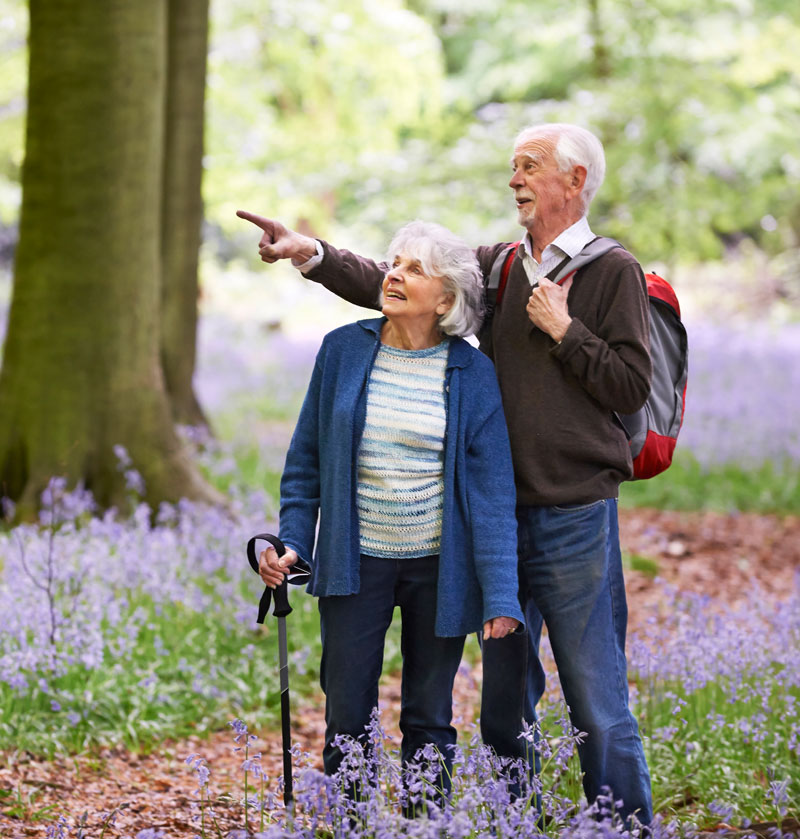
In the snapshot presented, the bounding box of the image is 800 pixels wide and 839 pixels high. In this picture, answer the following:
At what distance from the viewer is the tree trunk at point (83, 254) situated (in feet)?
19.7

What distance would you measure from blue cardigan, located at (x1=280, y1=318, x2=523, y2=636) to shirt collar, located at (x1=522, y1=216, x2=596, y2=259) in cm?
40

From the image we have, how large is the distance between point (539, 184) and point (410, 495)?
987 mm

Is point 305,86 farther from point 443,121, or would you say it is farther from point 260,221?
point 260,221

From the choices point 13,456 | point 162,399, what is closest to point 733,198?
point 162,399

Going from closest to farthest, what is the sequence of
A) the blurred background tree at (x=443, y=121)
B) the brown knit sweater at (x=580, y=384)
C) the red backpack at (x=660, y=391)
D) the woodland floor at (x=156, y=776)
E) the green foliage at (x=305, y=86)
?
the brown knit sweater at (x=580, y=384)
the red backpack at (x=660, y=391)
the woodland floor at (x=156, y=776)
the blurred background tree at (x=443, y=121)
the green foliage at (x=305, y=86)

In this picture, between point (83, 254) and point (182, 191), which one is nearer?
point (83, 254)

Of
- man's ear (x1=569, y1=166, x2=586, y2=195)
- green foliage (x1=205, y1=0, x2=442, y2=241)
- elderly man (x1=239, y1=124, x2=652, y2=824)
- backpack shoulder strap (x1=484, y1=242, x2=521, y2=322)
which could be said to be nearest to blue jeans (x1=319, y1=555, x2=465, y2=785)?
elderly man (x1=239, y1=124, x2=652, y2=824)

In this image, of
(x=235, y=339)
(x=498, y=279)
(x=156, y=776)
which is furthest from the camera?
(x=235, y=339)

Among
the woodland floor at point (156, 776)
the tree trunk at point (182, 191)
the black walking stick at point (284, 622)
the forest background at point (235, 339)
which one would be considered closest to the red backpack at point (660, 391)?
the forest background at point (235, 339)

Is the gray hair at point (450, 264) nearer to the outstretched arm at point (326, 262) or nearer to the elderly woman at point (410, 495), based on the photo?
the elderly woman at point (410, 495)

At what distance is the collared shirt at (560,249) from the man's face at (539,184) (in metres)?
0.06

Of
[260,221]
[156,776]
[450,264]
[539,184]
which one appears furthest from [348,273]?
[156,776]

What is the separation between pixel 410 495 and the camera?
9.88ft

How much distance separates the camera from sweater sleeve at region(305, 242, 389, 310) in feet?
10.9
